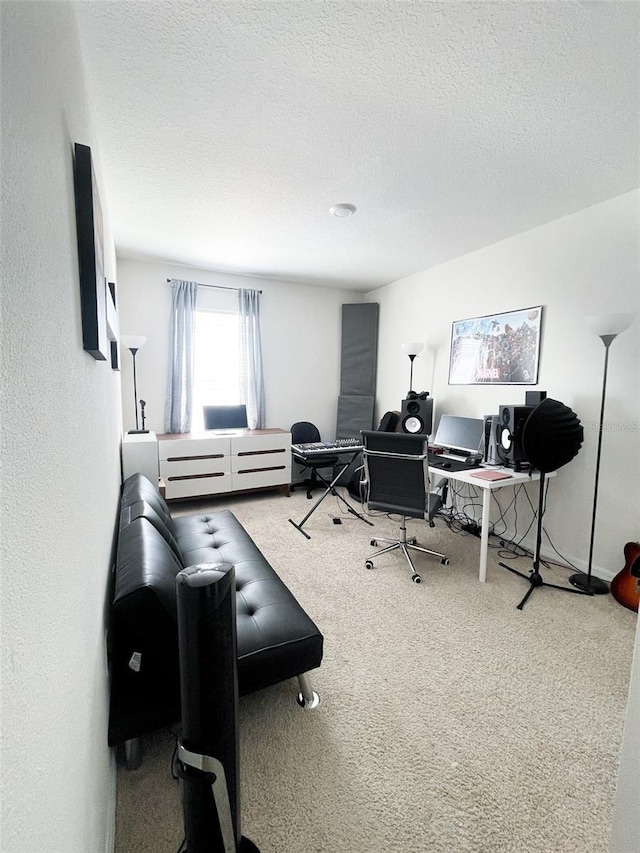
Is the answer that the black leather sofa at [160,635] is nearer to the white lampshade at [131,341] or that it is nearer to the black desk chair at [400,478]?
the black desk chair at [400,478]

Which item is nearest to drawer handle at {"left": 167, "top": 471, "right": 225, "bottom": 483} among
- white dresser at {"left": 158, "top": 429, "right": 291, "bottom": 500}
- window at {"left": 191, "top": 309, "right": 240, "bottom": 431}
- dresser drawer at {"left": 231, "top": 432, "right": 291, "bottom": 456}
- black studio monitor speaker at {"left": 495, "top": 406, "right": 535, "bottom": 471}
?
white dresser at {"left": 158, "top": 429, "right": 291, "bottom": 500}

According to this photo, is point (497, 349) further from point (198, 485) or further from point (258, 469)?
point (198, 485)

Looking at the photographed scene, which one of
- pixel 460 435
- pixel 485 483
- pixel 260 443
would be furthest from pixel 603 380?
pixel 260 443

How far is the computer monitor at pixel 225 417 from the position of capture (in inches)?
168

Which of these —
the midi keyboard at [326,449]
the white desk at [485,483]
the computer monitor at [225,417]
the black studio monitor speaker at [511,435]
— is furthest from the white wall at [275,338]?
the black studio monitor speaker at [511,435]

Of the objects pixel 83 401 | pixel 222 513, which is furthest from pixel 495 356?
pixel 83 401

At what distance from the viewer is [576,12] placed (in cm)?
127

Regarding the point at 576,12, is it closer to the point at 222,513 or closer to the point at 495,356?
the point at 495,356

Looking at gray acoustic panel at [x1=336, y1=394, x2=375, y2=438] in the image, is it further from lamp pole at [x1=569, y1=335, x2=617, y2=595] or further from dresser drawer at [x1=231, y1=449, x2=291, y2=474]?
lamp pole at [x1=569, y1=335, x2=617, y2=595]

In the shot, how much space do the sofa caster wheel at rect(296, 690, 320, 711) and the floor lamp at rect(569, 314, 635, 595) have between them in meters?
1.97

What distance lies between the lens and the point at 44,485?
1.89ft

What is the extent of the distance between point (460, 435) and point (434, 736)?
98.7 inches

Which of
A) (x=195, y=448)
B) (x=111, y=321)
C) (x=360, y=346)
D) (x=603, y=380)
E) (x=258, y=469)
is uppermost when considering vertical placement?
(x=360, y=346)

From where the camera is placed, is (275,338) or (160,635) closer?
(160,635)
